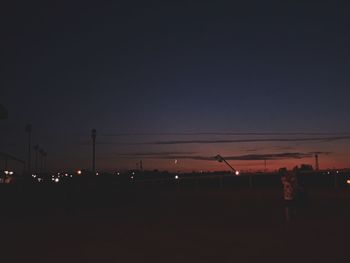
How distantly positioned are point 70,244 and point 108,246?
0.96 meters

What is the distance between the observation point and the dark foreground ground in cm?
963

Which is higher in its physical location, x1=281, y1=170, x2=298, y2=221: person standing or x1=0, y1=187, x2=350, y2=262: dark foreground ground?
x1=281, y1=170, x2=298, y2=221: person standing

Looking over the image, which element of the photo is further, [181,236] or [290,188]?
[290,188]

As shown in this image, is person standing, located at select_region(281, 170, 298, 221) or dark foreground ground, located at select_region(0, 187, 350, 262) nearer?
dark foreground ground, located at select_region(0, 187, 350, 262)

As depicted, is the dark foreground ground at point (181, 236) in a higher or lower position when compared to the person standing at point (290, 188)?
lower

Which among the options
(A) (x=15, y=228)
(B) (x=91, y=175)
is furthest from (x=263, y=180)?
(A) (x=15, y=228)

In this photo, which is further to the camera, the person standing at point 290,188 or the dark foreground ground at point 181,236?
the person standing at point 290,188

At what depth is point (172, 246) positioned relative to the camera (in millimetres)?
10641

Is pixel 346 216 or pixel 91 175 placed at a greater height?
pixel 91 175

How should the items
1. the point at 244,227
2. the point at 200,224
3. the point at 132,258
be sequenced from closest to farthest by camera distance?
the point at 132,258
the point at 244,227
the point at 200,224

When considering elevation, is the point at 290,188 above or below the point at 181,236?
above

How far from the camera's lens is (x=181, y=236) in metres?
12.1

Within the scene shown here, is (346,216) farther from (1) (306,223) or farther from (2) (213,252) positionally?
(2) (213,252)

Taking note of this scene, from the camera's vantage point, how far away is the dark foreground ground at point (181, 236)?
9.63 m
